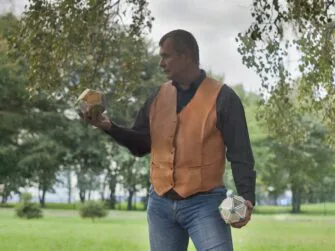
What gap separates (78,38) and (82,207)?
10.0 metres

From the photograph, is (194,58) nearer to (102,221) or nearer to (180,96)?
(180,96)

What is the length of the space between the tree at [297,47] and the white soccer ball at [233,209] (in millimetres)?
2135

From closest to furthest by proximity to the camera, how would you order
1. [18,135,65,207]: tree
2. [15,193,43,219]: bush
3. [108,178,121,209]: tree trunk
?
[15,193,43,219]: bush < [18,135,65,207]: tree < [108,178,121,209]: tree trunk

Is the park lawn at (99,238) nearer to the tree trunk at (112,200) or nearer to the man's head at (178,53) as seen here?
the tree trunk at (112,200)

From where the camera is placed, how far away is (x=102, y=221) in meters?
14.0

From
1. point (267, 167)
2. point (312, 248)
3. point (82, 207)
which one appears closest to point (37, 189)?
point (82, 207)

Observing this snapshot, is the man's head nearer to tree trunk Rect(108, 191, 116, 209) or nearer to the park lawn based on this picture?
the park lawn

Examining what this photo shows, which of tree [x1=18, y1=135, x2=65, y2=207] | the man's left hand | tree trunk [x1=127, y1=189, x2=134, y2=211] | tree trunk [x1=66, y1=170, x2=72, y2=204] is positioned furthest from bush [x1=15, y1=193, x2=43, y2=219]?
the man's left hand

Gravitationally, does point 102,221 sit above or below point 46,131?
below

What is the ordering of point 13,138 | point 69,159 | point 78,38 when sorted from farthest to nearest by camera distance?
point 69,159, point 13,138, point 78,38

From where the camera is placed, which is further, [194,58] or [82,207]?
[82,207]

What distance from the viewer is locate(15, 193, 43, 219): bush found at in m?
13.5

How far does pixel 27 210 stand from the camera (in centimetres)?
1365

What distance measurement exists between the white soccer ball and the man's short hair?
34 centimetres
